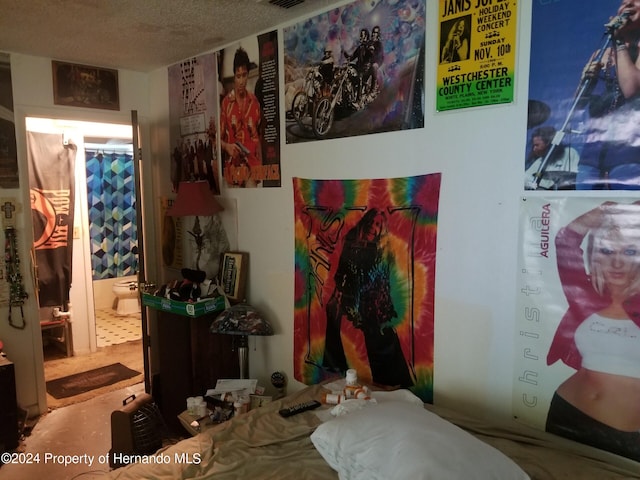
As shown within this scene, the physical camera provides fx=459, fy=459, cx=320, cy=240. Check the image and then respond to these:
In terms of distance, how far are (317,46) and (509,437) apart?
1.88 metres

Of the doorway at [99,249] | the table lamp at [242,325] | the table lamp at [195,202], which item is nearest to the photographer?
the table lamp at [242,325]

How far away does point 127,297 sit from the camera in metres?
5.36

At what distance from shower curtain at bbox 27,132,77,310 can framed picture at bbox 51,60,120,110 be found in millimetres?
1078

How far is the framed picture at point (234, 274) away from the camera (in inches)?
109

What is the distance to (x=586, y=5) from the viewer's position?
1439mm

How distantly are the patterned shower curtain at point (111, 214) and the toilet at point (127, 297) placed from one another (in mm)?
299

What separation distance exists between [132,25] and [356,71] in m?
1.27

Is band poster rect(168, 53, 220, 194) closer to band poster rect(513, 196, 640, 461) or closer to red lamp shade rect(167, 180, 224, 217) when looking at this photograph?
red lamp shade rect(167, 180, 224, 217)

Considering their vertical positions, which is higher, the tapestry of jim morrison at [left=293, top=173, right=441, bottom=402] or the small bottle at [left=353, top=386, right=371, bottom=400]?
the tapestry of jim morrison at [left=293, top=173, right=441, bottom=402]

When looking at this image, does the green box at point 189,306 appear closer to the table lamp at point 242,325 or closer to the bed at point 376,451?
the table lamp at point 242,325

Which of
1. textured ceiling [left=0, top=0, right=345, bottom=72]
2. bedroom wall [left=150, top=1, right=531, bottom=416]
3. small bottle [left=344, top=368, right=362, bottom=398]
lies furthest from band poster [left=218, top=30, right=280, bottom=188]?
small bottle [left=344, top=368, right=362, bottom=398]

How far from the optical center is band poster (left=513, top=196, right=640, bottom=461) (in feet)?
4.63

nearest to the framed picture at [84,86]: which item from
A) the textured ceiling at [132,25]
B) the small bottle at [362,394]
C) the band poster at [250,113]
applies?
the textured ceiling at [132,25]

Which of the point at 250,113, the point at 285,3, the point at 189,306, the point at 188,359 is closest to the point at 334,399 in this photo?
the point at 189,306
